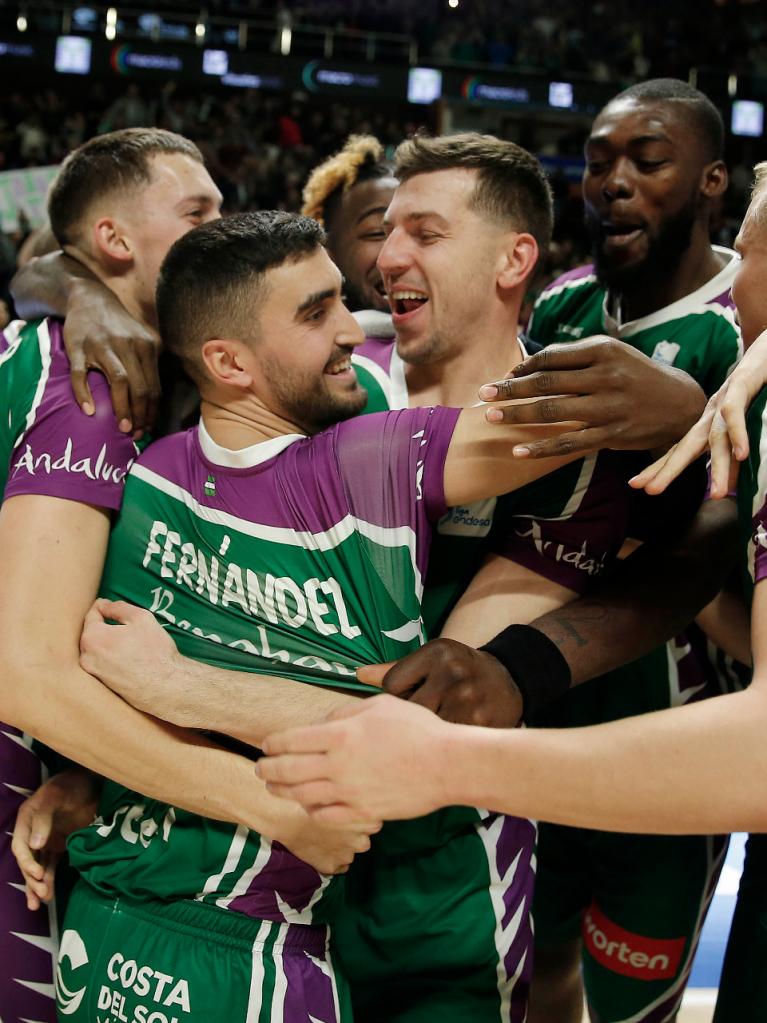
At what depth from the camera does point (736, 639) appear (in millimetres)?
2914

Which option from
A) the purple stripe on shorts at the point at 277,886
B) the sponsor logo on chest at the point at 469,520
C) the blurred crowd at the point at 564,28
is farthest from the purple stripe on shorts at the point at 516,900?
the blurred crowd at the point at 564,28

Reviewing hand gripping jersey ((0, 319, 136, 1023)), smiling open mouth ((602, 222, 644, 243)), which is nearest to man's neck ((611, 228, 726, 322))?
smiling open mouth ((602, 222, 644, 243))

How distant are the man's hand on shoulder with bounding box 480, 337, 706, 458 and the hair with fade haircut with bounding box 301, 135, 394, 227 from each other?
86.4 inches

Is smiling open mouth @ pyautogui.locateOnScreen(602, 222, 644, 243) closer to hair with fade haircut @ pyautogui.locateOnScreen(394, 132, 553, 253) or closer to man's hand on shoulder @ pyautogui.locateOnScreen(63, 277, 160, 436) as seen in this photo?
hair with fade haircut @ pyautogui.locateOnScreen(394, 132, 553, 253)

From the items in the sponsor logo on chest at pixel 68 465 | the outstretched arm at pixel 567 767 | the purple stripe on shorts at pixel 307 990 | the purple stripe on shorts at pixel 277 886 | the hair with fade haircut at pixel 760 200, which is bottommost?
the purple stripe on shorts at pixel 307 990

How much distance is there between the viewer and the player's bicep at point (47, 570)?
2373mm

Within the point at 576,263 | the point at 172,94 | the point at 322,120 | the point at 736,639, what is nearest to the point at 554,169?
the point at 576,263

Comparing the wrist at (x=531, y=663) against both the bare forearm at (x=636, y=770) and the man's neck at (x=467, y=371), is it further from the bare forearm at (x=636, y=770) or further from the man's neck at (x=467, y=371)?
the man's neck at (x=467, y=371)

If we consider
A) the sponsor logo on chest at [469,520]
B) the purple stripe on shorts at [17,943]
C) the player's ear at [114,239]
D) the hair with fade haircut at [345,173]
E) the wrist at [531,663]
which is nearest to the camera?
the wrist at [531,663]

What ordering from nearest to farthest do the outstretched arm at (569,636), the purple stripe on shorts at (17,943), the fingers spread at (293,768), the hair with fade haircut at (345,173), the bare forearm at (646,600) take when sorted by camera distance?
the fingers spread at (293,768) → the outstretched arm at (569,636) → the bare forearm at (646,600) → the purple stripe on shorts at (17,943) → the hair with fade haircut at (345,173)

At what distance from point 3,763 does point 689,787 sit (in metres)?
1.79

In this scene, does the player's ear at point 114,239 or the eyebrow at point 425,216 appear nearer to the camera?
the eyebrow at point 425,216

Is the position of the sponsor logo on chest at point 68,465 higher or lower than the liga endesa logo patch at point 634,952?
higher

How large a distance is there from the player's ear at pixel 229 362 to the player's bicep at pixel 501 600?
A: 2.38ft
